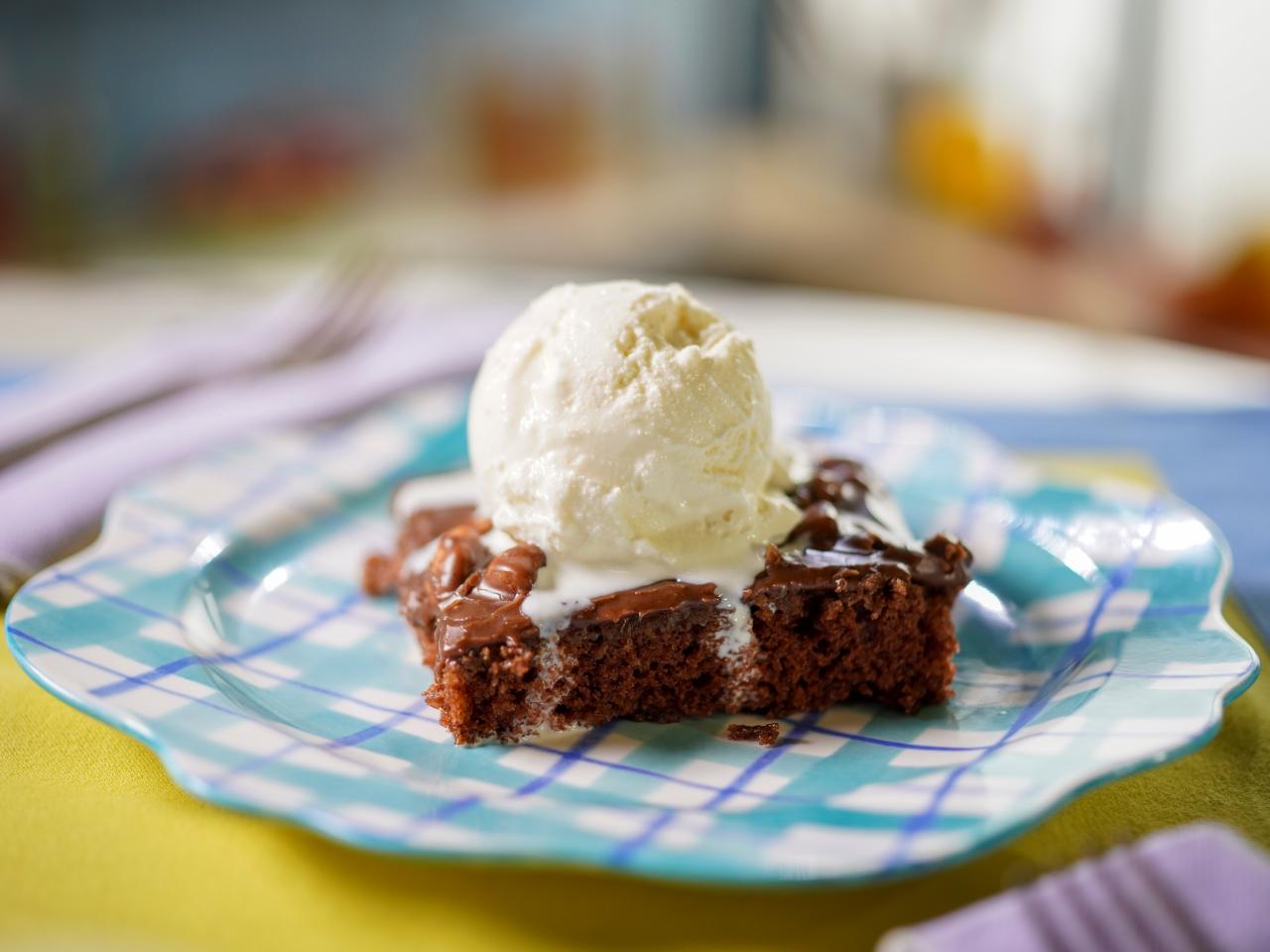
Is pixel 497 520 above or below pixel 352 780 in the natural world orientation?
above

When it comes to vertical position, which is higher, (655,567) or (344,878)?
(655,567)

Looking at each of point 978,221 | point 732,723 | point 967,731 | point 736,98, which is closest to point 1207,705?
point 967,731

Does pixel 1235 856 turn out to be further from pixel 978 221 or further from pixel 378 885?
pixel 978 221

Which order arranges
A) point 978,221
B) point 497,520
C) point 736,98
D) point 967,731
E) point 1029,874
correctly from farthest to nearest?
1. point 736,98
2. point 978,221
3. point 497,520
4. point 967,731
5. point 1029,874

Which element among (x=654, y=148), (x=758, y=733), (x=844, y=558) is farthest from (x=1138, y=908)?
(x=654, y=148)

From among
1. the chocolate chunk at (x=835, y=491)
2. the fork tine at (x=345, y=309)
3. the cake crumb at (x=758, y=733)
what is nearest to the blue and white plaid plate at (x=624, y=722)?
the cake crumb at (x=758, y=733)

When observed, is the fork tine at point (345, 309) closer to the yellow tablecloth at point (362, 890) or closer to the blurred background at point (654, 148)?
the blurred background at point (654, 148)

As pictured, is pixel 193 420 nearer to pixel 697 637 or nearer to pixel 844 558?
pixel 697 637
